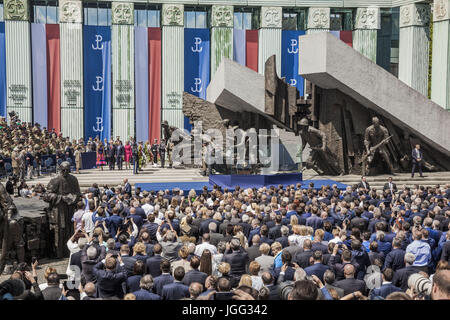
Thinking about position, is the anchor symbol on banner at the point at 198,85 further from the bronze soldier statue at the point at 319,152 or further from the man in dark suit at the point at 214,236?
the man in dark suit at the point at 214,236

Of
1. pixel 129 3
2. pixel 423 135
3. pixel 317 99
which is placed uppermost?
pixel 129 3

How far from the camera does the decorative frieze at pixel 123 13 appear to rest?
28000 mm

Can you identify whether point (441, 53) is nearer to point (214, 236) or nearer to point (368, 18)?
point (368, 18)

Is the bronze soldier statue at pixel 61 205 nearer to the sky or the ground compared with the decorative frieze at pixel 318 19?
nearer to the ground

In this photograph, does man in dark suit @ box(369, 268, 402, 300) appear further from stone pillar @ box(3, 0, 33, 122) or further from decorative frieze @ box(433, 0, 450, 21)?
decorative frieze @ box(433, 0, 450, 21)

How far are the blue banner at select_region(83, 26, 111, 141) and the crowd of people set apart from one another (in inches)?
751

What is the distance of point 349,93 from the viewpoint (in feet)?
55.9

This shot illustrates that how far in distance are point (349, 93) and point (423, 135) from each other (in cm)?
319

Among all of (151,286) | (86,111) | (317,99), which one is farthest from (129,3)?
(151,286)

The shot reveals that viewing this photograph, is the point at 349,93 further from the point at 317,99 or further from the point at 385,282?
the point at 385,282

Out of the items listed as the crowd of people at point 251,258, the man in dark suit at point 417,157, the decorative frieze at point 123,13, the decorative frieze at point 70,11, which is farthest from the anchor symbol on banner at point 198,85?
the crowd of people at point 251,258

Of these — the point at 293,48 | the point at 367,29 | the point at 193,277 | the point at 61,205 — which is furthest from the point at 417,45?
the point at 193,277

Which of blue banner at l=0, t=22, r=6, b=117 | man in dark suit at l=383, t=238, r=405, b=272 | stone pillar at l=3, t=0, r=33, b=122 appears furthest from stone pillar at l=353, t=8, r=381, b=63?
man in dark suit at l=383, t=238, r=405, b=272

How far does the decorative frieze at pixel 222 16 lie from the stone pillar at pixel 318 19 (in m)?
5.04
